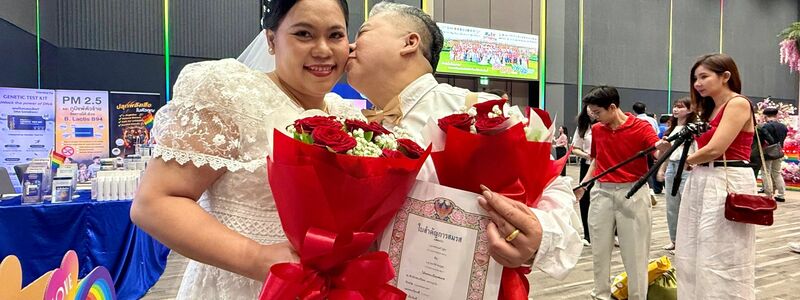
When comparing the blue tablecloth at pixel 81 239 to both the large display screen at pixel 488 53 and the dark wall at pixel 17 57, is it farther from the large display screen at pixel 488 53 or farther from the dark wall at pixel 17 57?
the large display screen at pixel 488 53

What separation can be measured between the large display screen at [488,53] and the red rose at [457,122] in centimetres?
1088

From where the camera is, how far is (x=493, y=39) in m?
13.0

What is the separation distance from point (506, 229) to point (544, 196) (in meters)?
0.26

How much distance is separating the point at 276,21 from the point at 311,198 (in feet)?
1.61

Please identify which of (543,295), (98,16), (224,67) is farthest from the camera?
(98,16)

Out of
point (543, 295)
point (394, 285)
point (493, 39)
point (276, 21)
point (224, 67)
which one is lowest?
point (543, 295)

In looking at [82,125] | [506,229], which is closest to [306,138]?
[506,229]

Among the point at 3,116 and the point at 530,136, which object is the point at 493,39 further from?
the point at 530,136

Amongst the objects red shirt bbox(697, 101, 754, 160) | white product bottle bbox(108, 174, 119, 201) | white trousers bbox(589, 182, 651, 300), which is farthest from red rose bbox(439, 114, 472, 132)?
white product bottle bbox(108, 174, 119, 201)

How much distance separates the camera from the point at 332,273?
90 cm

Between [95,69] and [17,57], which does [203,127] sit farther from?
[95,69]

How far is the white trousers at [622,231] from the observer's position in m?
3.42

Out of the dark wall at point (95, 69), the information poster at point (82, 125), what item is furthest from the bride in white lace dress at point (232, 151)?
the dark wall at point (95, 69)

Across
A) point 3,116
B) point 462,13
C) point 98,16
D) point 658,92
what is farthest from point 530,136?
point 658,92
